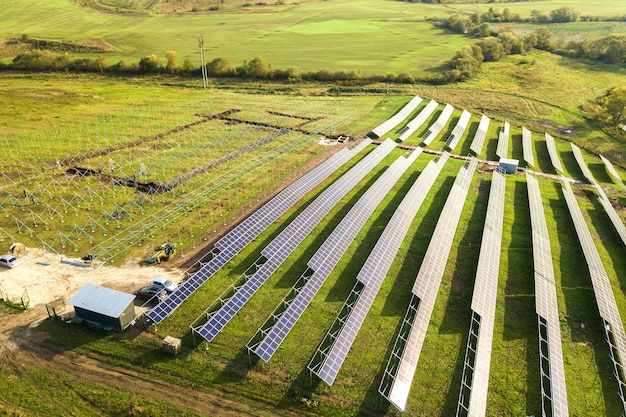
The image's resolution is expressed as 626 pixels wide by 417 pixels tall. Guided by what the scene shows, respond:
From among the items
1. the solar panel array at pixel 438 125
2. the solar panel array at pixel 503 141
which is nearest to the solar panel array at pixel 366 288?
the solar panel array at pixel 503 141

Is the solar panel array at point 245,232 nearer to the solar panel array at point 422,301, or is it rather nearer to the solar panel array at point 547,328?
the solar panel array at point 422,301

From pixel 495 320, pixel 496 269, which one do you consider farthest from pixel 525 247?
pixel 495 320

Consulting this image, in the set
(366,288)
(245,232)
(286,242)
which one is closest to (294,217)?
(286,242)

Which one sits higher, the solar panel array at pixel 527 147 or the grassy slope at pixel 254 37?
the grassy slope at pixel 254 37

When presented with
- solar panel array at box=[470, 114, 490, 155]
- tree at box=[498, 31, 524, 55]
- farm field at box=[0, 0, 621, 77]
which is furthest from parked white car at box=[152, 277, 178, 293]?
tree at box=[498, 31, 524, 55]

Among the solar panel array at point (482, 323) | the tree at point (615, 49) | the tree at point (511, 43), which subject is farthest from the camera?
the tree at point (511, 43)

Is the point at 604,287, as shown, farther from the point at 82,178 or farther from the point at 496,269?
the point at 82,178
